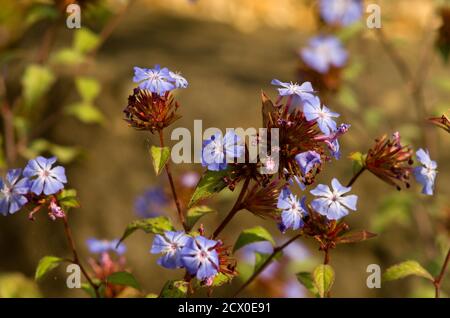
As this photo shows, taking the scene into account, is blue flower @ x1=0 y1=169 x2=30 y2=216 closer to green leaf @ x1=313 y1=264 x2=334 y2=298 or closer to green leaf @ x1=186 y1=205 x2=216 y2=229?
green leaf @ x1=186 y1=205 x2=216 y2=229

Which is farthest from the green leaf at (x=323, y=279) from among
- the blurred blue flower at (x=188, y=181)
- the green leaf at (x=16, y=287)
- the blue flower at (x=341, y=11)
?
the blue flower at (x=341, y=11)

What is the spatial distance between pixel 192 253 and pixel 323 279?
0.43 metres

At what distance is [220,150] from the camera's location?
5.52ft

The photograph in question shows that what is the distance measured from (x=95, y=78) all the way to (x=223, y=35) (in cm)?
102

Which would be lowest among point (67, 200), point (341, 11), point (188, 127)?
point (67, 200)

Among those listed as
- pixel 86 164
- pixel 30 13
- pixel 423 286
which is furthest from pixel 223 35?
pixel 423 286

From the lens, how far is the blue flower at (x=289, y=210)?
5.58 ft

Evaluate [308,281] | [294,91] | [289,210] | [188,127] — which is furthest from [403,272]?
[188,127]

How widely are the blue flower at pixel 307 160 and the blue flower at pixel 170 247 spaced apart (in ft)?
1.01

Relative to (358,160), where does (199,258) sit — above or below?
below

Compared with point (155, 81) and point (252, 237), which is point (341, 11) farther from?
point (155, 81)

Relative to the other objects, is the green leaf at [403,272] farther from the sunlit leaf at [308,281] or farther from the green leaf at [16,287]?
the green leaf at [16,287]

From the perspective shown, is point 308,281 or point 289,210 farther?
point 308,281
